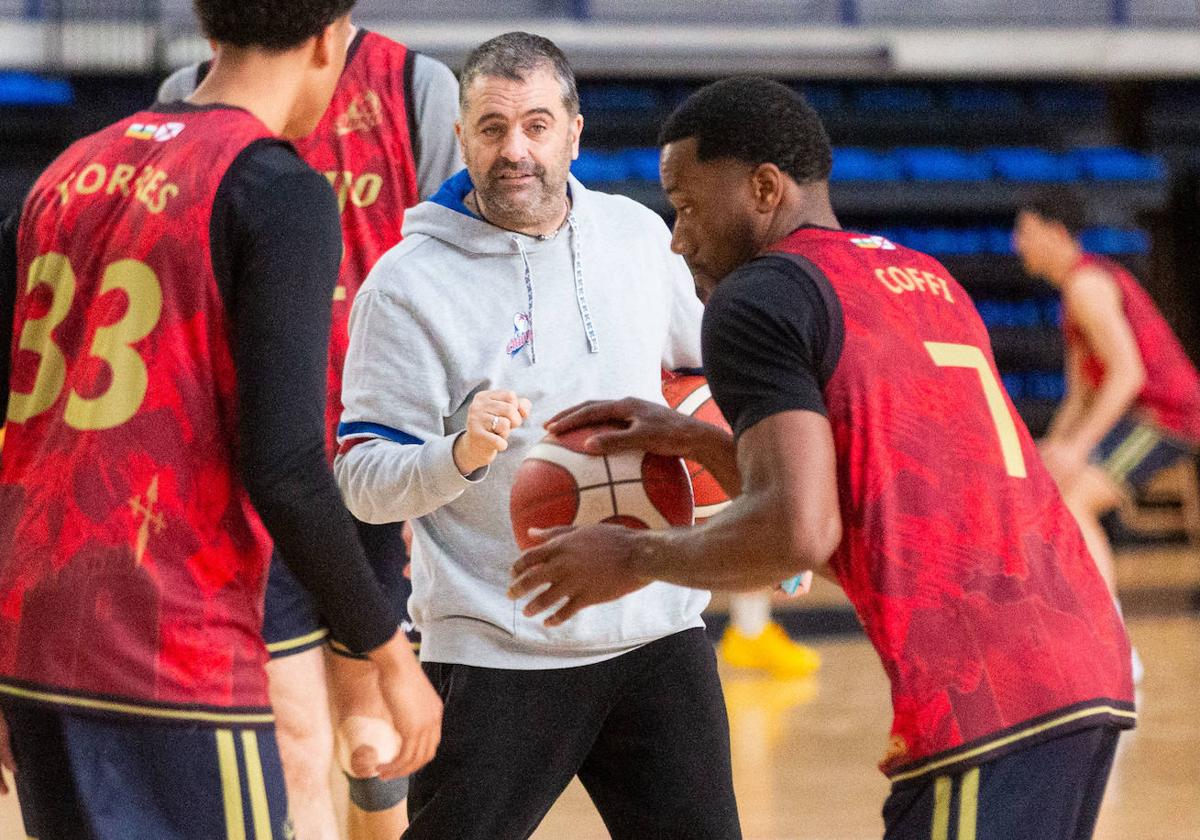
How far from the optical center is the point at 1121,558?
11188 millimetres

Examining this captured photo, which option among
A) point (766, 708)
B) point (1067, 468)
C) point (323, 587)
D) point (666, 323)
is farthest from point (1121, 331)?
point (323, 587)

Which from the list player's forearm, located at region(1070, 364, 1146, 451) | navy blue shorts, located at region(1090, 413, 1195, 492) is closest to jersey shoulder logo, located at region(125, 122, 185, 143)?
player's forearm, located at region(1070, 364, 1146, 451)

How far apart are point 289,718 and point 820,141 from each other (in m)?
1.76

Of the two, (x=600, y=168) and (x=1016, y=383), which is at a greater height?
(x=600, y=168)

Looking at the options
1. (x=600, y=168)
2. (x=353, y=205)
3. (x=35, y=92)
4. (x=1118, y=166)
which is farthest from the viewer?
(x=1118, y=166)

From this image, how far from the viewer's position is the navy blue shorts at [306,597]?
3301mm

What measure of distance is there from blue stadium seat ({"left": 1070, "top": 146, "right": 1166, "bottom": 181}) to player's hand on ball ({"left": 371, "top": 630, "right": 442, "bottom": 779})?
10.3 m

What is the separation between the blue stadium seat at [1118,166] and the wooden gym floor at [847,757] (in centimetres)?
465

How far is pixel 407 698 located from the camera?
2.00 meters

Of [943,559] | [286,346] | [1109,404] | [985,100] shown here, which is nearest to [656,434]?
[943,559]

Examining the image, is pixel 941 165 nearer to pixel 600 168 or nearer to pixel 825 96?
pixel 825 96

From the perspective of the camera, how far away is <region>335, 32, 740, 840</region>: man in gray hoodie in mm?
2705

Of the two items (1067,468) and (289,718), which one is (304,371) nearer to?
(289,718)

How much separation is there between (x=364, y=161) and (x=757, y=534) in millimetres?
1689
